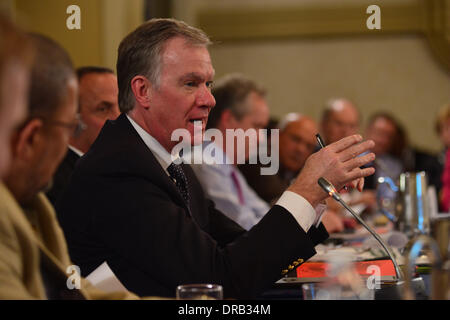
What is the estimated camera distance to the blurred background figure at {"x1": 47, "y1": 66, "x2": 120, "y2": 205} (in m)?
1.48

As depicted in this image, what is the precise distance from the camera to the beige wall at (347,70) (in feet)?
18.7

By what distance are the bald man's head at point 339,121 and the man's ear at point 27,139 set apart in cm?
402

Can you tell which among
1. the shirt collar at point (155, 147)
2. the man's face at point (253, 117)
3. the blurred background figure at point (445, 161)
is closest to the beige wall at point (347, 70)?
the blurred background figure at point (445, 161)

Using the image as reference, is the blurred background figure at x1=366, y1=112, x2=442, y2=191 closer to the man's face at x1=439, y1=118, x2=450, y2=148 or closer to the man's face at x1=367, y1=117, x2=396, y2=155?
the man's face at x1=367, y1=117, x2=396, y2=155

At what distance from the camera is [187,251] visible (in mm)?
1284

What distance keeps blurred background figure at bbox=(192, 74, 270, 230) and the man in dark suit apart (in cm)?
138

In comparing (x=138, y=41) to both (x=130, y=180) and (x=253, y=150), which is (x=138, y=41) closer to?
(x=130, y=180)

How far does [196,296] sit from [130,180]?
348mm

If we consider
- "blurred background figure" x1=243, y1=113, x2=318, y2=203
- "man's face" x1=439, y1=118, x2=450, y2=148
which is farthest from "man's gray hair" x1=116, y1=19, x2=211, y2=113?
"man's face" x1=439, y1=118, x2=450, y2=148

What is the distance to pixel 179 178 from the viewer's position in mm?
1570

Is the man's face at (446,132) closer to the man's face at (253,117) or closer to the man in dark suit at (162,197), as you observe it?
the man's face at (253,117)

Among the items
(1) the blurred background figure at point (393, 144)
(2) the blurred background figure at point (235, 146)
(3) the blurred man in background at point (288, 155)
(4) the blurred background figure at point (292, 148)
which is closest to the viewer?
(2) the blurred background figure at point (235, 146)
